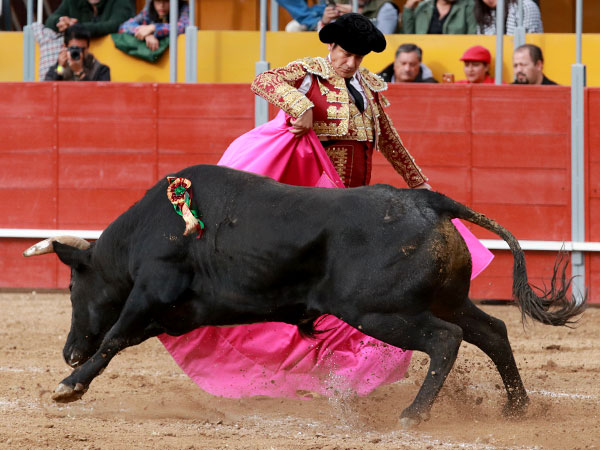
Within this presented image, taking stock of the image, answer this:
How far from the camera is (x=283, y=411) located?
13.2 feet

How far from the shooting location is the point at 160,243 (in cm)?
365

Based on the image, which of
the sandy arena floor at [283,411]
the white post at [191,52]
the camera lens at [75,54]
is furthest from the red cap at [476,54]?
the camera lens at [75,54]

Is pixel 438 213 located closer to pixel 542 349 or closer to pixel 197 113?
pixel 542 349

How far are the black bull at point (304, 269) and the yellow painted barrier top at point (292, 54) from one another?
3766 millimetres

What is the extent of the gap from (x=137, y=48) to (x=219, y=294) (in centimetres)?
432

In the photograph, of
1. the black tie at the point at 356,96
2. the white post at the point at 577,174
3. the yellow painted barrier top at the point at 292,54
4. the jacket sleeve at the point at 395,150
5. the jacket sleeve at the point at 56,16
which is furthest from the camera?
the jacket sleeve at the point at 56,16

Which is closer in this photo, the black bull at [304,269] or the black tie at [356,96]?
the black bull at [304,269]

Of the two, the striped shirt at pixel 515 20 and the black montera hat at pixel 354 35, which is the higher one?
the striped shirt at pixel 515 20

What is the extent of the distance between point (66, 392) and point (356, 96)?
1.50 m

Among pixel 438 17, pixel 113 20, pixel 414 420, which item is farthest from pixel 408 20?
pixel 414 420

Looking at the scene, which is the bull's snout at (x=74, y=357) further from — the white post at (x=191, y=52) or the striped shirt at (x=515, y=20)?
the striped shirt at (x=515, y=20)

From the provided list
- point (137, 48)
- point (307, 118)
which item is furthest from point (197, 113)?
point (307, 118)

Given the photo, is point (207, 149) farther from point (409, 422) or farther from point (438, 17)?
point (409, 422)

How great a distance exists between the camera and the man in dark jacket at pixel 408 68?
6.98 metres
